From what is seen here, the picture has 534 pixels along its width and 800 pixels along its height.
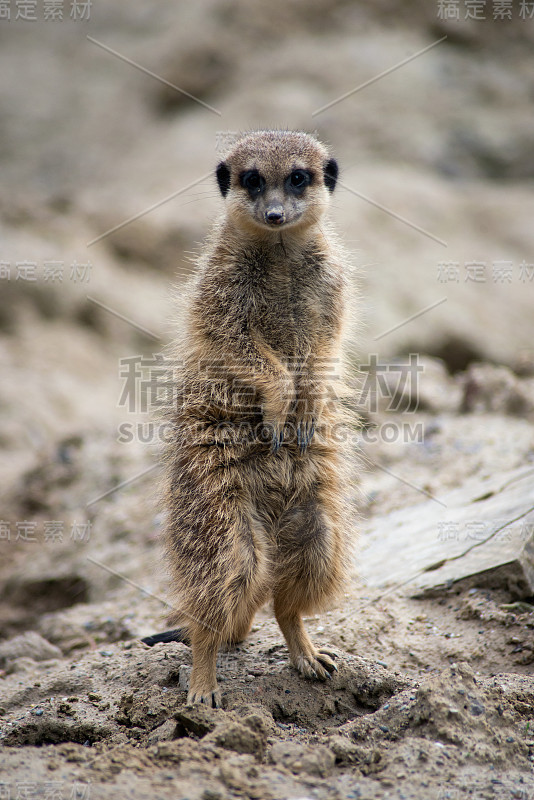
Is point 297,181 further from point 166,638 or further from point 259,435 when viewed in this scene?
point 166,638

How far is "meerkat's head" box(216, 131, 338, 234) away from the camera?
133 inches

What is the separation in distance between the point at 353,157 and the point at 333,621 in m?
7.42

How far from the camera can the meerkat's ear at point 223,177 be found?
378cm

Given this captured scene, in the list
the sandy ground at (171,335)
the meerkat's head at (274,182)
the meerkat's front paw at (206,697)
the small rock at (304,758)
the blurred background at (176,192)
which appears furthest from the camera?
the blurred background at (176,192)

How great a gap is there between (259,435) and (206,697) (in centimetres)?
102

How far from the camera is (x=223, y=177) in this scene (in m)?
3.81

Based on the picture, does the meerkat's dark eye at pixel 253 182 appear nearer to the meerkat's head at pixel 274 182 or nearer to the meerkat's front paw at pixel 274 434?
the meerkat's head at pixel 274 182

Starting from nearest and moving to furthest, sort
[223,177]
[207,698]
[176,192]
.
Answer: [207,698] → [223,177] → [176,192]

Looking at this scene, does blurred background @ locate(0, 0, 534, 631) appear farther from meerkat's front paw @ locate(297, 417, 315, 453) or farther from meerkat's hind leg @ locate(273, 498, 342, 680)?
meerkat's front paw @ locate(297, 417, 315, 453)

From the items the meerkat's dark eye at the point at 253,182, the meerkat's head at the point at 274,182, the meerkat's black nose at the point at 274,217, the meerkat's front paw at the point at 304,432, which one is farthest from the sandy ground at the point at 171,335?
the meerkat's black nose at the point at 274,217

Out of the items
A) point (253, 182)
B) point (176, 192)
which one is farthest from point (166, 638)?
point (176, 192)

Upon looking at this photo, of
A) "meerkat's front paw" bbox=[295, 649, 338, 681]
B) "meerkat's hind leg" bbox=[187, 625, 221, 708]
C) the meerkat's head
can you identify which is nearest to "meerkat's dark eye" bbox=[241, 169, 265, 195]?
the meerkat's head

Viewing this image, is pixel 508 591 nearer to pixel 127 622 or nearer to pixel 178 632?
pixel 178 632

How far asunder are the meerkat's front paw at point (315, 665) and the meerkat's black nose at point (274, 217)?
1760 mm
